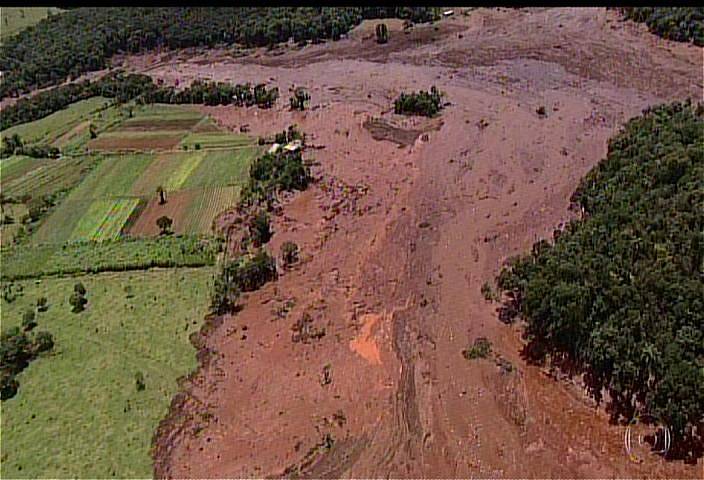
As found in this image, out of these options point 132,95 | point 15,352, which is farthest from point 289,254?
point 132,95

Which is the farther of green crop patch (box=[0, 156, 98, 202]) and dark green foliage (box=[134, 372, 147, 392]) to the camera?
green crop patch (box=[0, 156, 98, 202])

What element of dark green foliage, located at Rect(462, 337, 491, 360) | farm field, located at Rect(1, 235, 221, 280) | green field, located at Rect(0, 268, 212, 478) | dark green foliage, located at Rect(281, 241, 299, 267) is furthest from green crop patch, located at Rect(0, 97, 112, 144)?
dark green foliage, located at Rect(462, 337, 491, 360)

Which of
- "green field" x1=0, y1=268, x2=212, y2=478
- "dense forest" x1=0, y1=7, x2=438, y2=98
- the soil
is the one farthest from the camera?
"dense forest" x1=0, y1=7, x2=438, y2=98

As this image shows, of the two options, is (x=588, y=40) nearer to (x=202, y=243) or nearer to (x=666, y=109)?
(x=666, y=109)

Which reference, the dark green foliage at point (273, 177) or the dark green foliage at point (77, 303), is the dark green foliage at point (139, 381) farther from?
the dark green foliage at point (273, 177)

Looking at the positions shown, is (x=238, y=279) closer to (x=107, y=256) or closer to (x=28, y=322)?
(x=107, y=256)

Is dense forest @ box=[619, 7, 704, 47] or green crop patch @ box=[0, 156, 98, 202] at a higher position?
dense forest @ box=[619, 7, 704, 47]

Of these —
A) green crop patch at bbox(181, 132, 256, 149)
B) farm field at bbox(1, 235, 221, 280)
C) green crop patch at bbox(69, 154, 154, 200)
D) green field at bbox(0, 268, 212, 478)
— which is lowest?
green field at bbox(0, 268, 212, 478)

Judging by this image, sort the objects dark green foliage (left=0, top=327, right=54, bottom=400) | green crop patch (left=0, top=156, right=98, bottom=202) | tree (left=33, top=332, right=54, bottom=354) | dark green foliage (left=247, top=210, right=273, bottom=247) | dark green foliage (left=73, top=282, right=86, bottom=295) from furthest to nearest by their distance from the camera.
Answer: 1. green crop patch (left=0, top=156, right=98, bottom=202)
2. dark green foliage (left=247, top=210, right=273, bottom=247)
3. dark green foliage (left=73, top=282, right=86, bottom=295)
4. tree (left=33, top=332, right=54, bottom=354)
5. dark green foliage (left=0, top=327, right=54, bottom=400)

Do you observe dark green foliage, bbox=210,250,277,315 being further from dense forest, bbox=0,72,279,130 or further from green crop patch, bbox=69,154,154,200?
dense forest, bbox=0,72,279,130
